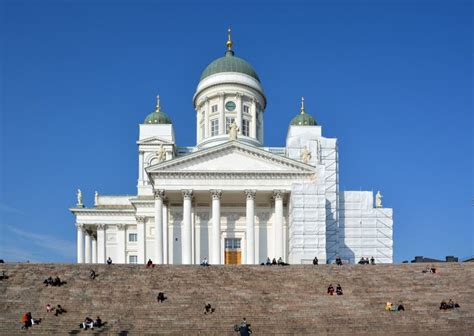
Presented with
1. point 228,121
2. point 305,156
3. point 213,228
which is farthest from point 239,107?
point 213,228

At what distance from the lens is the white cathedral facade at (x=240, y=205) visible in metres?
45.6

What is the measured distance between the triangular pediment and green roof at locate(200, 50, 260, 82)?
1530 centimetres

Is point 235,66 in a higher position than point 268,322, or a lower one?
higher

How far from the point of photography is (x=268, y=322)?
1128 inches

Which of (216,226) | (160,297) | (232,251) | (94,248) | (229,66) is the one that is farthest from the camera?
(94,248)

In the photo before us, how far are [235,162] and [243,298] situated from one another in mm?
16557

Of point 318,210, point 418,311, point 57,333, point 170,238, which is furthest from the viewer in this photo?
point 170,238

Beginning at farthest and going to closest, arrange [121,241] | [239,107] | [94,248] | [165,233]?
[94,248] < [121,241] < [239,107] < [165,233]

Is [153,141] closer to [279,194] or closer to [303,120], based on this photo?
[303,120]

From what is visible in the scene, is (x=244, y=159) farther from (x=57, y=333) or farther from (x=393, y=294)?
(x=57, y=333)

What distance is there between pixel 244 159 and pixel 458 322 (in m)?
21.7

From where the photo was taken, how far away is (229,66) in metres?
59.8

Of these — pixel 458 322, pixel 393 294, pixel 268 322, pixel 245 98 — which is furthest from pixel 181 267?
pixel 245 98

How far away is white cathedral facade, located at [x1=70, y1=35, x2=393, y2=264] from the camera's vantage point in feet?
150
